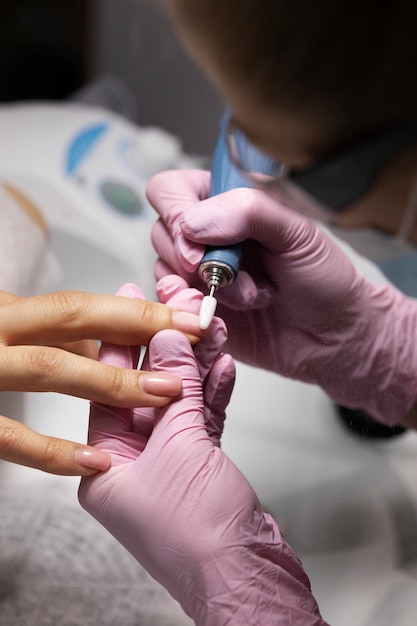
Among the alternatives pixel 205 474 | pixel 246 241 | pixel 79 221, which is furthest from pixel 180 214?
pixel 79 221

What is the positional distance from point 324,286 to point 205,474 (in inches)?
12.0

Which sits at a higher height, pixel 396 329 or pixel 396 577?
pixel 396 329

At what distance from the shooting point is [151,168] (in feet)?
4.50

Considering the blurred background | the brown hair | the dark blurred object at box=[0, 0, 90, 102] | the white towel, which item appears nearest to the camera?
the brown hair

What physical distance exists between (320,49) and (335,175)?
3.5 inches

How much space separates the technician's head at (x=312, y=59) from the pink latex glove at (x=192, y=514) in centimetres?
28

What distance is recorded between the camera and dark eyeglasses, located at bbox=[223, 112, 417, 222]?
17.8 inches

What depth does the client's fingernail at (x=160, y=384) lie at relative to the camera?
0.64 meters

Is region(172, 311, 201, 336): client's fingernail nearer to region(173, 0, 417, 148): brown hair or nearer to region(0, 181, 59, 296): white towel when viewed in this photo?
region(173, 0, 417, 148): brown hair

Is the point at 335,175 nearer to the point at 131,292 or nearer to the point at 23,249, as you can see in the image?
the point at 131,292

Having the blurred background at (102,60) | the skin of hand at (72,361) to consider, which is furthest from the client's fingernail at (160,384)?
the blurred background at (102,60)

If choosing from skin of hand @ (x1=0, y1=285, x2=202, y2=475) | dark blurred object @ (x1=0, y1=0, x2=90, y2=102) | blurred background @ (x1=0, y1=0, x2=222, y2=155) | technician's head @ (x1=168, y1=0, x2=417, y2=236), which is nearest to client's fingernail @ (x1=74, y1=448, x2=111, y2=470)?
skin of hand @ (x1=0, y1=285, x2=202, y2=475)

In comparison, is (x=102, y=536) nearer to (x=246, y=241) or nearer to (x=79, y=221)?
(x=246, y=241)

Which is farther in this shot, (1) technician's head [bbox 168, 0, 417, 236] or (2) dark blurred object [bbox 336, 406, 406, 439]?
(2) dark blurred object [bbox 336, 406, 406, 439]
